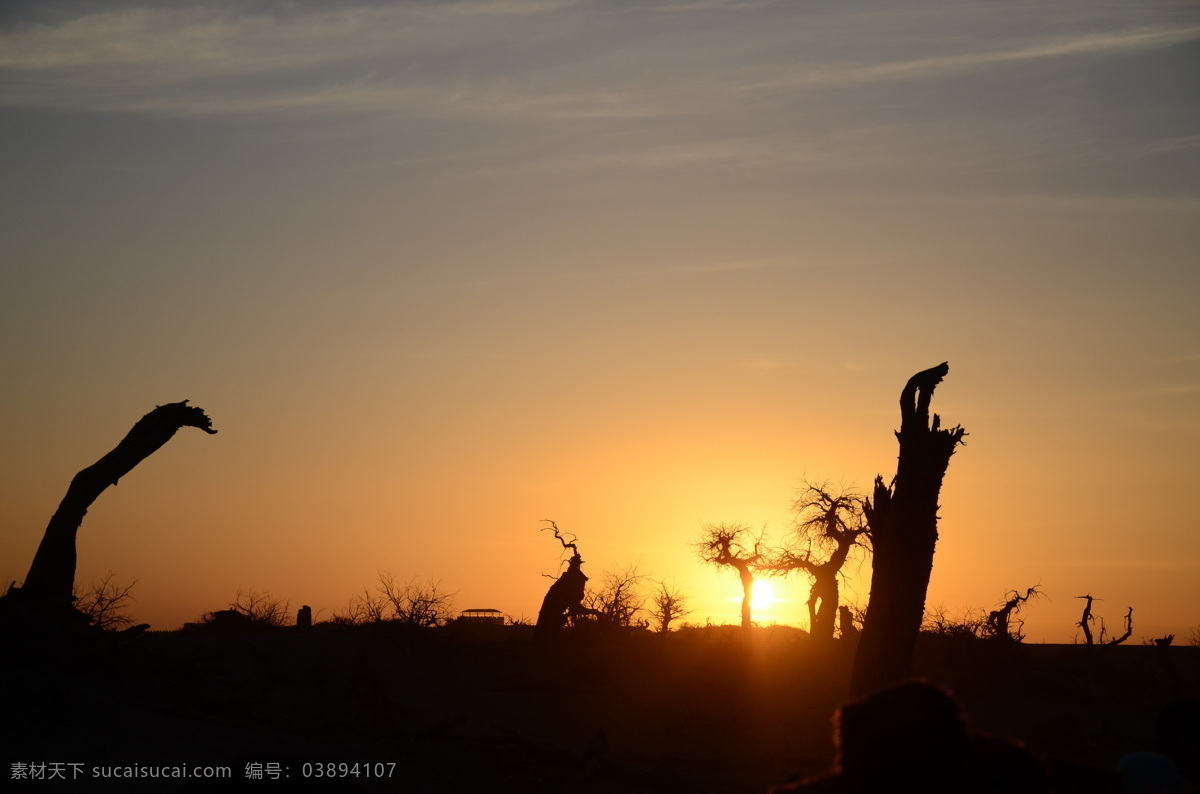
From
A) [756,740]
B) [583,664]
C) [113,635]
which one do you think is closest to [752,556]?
[583,664]

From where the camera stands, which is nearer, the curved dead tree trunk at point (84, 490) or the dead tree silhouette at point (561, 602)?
the curved dead tree trunk at point (84, 490)

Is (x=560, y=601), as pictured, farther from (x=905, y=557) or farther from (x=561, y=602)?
(x=905, y=557)

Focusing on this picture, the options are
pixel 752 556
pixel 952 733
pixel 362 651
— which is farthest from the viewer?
pixel 752 556

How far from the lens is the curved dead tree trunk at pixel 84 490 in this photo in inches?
780

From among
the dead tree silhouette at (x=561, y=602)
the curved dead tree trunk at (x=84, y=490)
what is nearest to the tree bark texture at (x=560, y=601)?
the dead tree silhouette at (x=561, y=602)

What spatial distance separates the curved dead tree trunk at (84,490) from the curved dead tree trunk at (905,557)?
46.2 ft

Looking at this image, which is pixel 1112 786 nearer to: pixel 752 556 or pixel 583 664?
pixel 583 664

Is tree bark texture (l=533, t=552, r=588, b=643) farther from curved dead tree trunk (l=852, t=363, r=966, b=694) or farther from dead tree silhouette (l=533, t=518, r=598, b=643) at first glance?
curved dead tree trunk (l=852, t=363, r=966, b=694)

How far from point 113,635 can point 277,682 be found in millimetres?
4535

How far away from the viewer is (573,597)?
29.2 metres

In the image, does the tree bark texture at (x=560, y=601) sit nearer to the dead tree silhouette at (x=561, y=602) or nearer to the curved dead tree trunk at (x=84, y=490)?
the dead tree silhouette at (x=561, y=602)

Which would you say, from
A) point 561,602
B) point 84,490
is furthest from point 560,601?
point 84,490

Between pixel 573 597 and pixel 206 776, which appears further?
pixel 573 597

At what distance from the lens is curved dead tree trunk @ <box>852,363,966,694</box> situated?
57.9 feet
